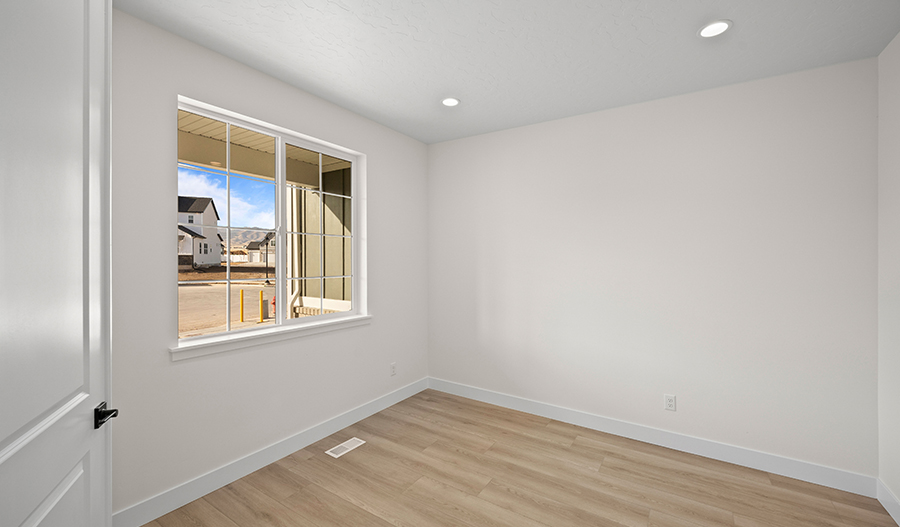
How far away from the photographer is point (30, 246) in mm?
814

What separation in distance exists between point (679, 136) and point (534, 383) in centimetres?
239

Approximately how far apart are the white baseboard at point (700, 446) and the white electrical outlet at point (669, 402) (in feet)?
0.61

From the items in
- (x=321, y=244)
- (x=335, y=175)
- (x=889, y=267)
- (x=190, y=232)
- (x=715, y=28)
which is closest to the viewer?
(x=715, y=28)

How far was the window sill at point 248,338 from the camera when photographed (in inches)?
87.4

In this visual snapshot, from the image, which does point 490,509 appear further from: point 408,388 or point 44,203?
point 44,203

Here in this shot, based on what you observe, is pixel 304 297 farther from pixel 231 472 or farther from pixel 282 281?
pixel 231 472

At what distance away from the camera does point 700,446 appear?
9.19ft

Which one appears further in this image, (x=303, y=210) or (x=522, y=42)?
(x=303, y=210)

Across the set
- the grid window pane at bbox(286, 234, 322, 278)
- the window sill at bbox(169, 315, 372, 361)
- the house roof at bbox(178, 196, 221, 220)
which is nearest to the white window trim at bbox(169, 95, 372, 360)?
the window sill at bbox(169, 315, 372, 361)

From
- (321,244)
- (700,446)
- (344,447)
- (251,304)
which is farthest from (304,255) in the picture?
(700,446)

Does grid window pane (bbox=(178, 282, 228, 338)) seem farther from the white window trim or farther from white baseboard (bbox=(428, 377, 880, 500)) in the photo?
white baseboard (bbox=(428, 377, 880, 500))

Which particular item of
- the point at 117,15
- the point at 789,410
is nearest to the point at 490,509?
the point at 789,410

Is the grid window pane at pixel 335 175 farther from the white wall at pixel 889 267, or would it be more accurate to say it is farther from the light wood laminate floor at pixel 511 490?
the white wall at pixel 889 267

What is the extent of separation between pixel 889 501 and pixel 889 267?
51.8 inches
